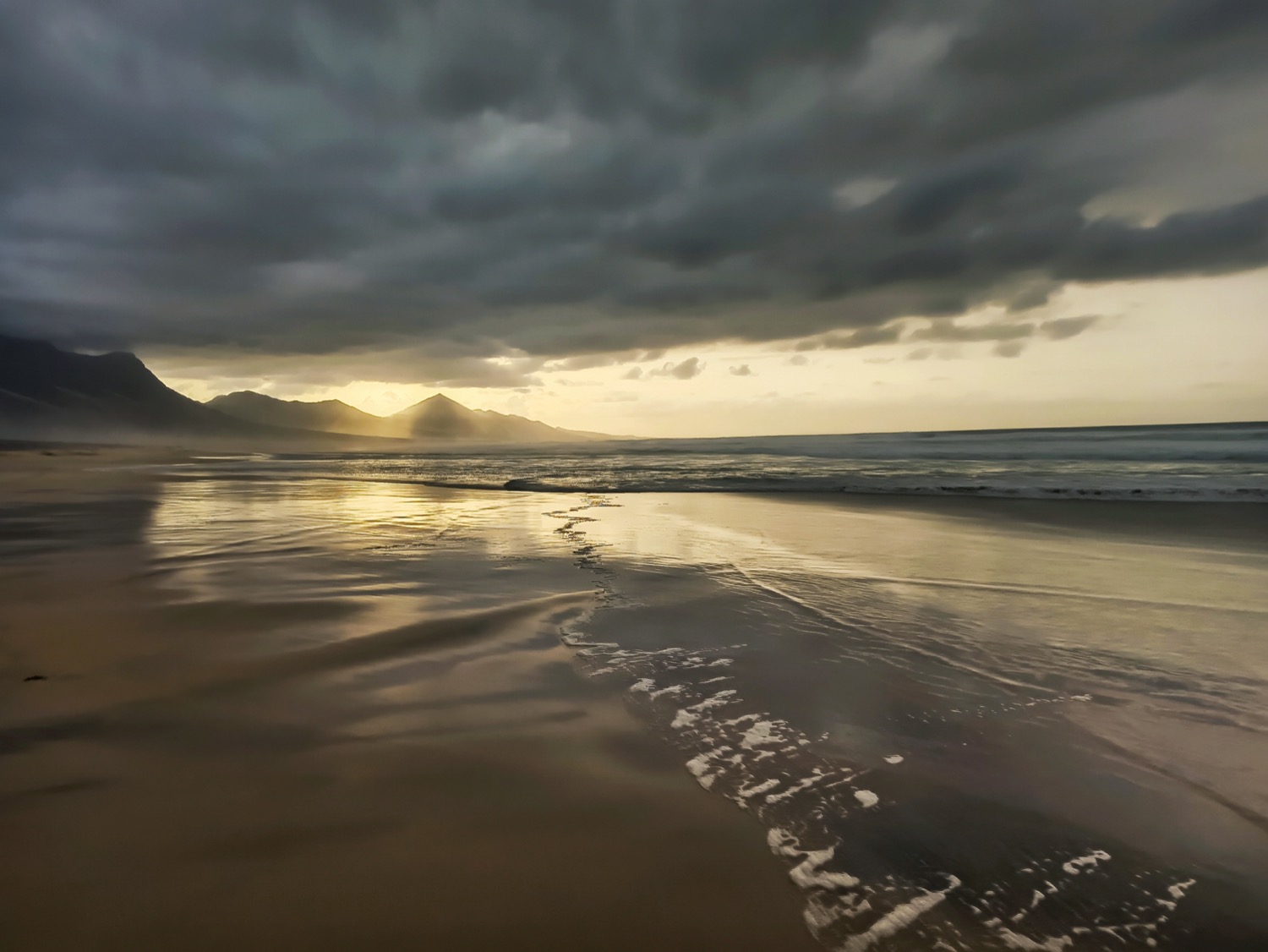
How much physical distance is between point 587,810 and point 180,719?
8.00 feet

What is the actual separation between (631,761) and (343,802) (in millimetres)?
1317

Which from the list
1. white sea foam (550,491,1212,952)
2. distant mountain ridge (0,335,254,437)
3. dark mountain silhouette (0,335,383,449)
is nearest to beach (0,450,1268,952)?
white sea foam (550,491,1212,952)

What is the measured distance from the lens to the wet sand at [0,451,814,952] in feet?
6.54

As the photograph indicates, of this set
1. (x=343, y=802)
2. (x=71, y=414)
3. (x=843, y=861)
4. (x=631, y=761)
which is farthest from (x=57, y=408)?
(x=843, y=861)

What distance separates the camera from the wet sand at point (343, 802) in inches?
78.4

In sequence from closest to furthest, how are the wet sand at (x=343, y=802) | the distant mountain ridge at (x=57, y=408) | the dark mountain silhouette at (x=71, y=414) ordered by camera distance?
the wet sand at (x=343, y=802) → the dark mountain silhouette at (x=71, y=414) → the distant mountain ridge at (x=57, y=408)

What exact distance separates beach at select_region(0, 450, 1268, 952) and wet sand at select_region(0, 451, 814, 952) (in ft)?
0.05

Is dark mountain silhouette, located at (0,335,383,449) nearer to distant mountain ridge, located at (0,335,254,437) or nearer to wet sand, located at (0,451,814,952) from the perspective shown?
→ distant mountain ridge, located at (0,335,254,437)

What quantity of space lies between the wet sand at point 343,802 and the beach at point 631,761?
0.6 inches

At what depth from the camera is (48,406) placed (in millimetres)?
159750

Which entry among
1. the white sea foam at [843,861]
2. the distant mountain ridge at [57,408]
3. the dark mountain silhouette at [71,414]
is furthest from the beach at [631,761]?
the distant mountain ridge at [57,408]

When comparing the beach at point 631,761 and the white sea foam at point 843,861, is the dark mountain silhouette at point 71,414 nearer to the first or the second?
the beach at point 631,761

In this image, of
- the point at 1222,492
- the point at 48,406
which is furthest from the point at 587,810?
the point at 48,406

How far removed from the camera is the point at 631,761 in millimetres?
3068
